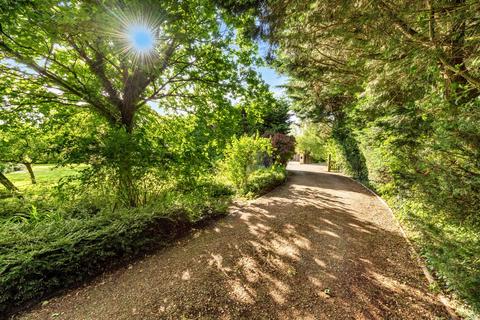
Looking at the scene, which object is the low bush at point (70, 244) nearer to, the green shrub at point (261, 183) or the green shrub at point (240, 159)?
the green shrub at point (240, 159)

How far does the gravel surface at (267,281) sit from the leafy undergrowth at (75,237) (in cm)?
30

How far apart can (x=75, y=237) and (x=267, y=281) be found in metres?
3.45

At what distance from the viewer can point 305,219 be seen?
557 centimetres

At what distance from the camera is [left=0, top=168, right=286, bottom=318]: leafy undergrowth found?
108 inches

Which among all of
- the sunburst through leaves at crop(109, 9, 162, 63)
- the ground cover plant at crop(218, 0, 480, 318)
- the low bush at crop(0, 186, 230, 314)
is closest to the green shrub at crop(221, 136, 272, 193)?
the low bush at crop(0, 186, 230, 314)

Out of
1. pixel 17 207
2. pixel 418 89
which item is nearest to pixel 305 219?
pixel 418 89

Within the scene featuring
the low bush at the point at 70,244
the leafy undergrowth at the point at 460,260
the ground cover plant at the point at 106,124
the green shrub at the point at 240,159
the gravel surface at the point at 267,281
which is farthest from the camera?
the green shrub at the point at 240,159

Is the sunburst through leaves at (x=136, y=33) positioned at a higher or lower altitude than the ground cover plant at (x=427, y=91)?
higher

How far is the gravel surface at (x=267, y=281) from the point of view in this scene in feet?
8.33

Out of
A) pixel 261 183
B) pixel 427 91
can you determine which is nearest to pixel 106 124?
pixel 261 183

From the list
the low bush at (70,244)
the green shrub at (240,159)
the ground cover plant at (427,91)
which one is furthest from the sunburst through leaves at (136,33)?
the green shrub at (240,159)

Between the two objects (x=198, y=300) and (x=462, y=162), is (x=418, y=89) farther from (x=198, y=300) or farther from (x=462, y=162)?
(x=198, y=300)

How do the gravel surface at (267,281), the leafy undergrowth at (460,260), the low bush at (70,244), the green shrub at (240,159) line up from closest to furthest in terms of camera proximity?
1. the leafy undergrowth at (460,260)
2. the gravel surface at (267,281)
3. the low bush at (70,244)
4. the green shrub at (240,159)

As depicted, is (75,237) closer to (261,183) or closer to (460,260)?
(460,260)
